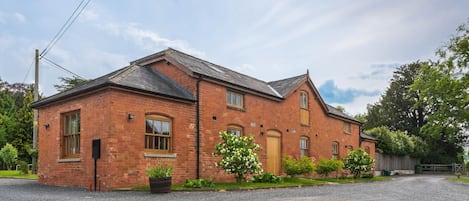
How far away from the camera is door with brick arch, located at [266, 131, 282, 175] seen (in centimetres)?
2147

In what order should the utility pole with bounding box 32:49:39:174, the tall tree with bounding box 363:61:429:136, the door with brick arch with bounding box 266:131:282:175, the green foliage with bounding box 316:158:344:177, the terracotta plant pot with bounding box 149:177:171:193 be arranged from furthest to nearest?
1. the tall tree with bounding box 363:61:429:136
2. the utility pole with bounding box 32:49:39:174
3. the green foliage with bounding box 316:158:344:177
4. the door with brick arch with bounding box 266:131:282:175
5. the terracotta plant pot with bounding box 149:177:171:193

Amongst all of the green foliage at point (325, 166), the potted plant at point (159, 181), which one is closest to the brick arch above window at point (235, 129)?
the green foliage at point (325, 166)

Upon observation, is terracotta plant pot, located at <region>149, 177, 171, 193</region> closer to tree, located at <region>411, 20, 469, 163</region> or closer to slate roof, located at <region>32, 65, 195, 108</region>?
slate roof, located at <region>32, 65, 195, 108</region>

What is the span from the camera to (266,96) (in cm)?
2147

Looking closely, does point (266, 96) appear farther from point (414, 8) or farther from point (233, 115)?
point (414, 8)

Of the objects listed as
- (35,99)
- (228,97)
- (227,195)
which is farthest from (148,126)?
(35,99)

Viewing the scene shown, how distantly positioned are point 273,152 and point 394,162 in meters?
22.4

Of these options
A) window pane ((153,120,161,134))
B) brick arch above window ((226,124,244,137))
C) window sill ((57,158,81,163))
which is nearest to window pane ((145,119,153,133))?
window pane ((153,120,161,134))

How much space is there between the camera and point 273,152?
2183 cm

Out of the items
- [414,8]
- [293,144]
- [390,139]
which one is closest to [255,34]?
[414,8]

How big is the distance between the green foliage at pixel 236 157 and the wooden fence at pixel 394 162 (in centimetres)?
2266

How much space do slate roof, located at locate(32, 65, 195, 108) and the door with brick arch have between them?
249 inches

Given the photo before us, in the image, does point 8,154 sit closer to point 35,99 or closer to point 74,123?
point 35,99

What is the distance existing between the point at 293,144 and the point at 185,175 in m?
8.97
